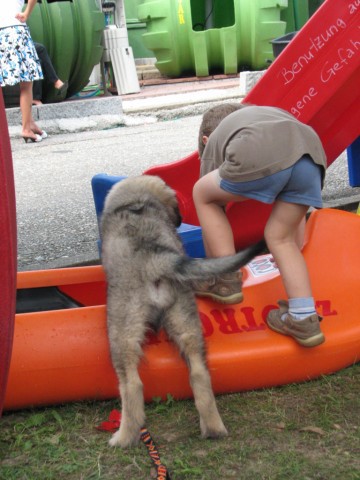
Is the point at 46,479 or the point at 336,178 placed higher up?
the point at 46,479

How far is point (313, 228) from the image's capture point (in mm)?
2838

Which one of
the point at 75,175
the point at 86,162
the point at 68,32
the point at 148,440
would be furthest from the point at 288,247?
the point at 68,32

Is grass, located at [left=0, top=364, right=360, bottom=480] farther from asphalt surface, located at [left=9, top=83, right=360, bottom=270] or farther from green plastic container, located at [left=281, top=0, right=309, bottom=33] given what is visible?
green plastic container, located at [left=281, top=0, right=309, bottom=33]

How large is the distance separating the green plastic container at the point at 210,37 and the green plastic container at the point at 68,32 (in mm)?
1503

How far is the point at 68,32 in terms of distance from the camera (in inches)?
378

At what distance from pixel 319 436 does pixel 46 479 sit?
0.84 meters

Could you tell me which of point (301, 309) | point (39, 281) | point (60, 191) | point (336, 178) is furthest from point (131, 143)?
point (301, 309)

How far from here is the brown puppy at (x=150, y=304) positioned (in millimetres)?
2309

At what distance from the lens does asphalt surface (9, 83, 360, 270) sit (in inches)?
177

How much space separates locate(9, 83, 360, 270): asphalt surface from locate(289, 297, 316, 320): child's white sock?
5.43ft

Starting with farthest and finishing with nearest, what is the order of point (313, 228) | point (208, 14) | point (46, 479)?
point (208, 14)
point (313, 228)
point (46, 479)

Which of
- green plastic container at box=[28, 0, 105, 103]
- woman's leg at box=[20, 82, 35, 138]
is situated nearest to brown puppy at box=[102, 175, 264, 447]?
woman's leg at box=[20, 82, 35, 138]

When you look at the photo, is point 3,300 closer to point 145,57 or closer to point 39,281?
point 39,281

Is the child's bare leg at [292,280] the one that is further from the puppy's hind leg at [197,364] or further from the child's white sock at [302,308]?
the puppy's hind leg at [197,364]
